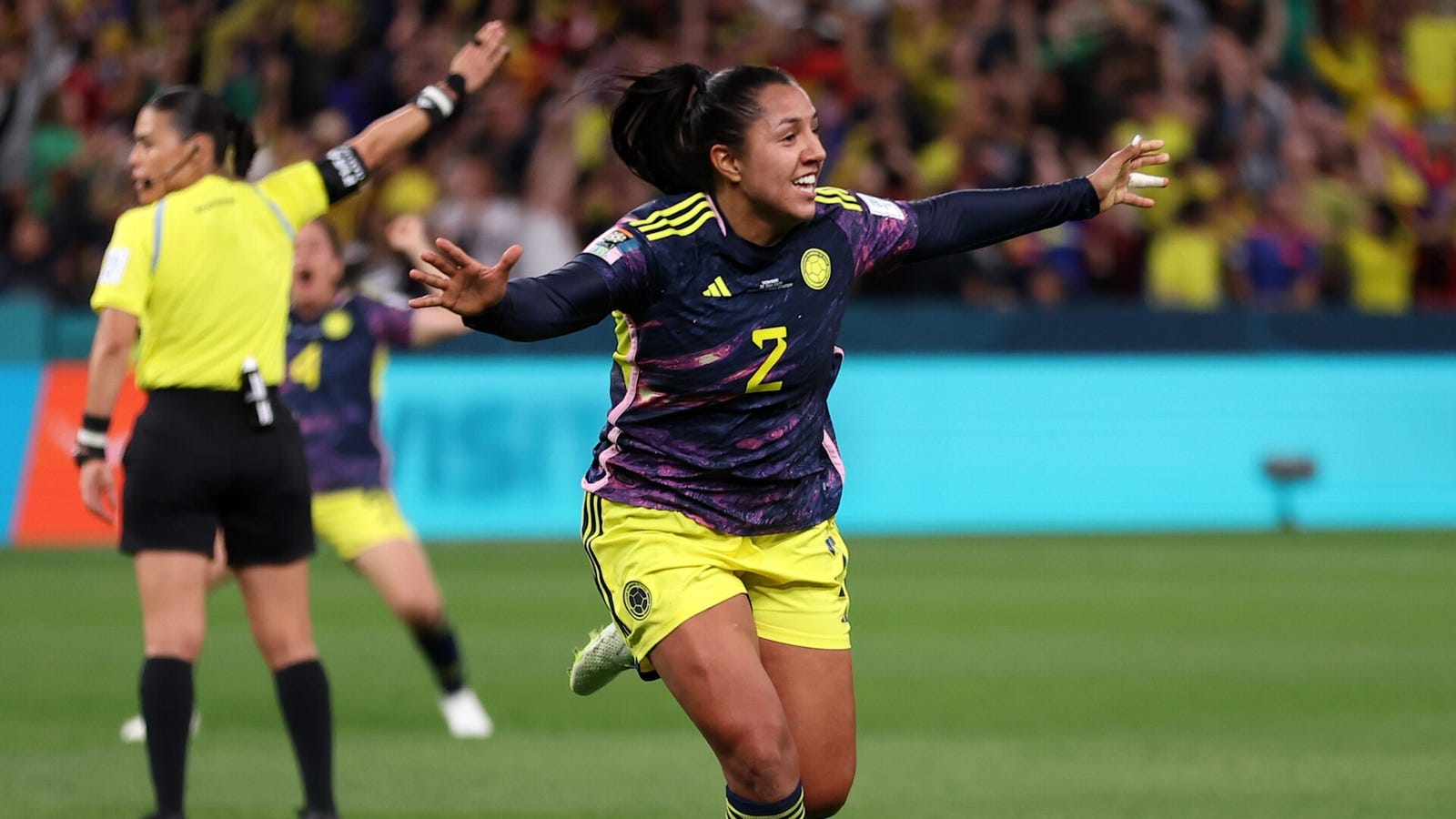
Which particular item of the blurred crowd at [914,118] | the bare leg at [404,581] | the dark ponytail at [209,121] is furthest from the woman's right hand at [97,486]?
the blurred crowd at [914,118]

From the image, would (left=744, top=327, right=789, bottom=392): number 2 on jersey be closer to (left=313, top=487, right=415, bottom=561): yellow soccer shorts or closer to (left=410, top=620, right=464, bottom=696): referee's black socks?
(left=410, top=620, right=464, bottom=696): referee's black socks

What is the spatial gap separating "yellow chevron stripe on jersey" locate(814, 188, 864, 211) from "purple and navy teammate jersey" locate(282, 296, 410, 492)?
3.75m

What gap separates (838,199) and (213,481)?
207 cm

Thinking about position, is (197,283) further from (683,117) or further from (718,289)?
(718,289)

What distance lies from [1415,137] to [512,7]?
319 inches

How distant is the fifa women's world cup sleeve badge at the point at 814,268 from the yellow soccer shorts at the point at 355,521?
3.94 meters

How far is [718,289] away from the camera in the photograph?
5.32 metres

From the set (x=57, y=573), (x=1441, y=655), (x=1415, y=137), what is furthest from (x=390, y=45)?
(x=1441, y=655)

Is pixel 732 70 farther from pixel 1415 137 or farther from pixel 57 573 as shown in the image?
pixel 1415 137

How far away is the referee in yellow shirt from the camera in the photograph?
247 inches

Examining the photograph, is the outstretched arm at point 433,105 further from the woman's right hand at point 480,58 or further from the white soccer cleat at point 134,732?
the white soccer cleat at point 134,732

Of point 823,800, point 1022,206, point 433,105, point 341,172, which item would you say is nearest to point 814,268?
point 1022,206

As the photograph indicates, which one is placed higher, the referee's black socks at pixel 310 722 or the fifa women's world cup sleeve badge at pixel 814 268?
the fifa women's world cup sleeve badge at pixel 814 268

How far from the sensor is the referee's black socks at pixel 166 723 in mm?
6215
